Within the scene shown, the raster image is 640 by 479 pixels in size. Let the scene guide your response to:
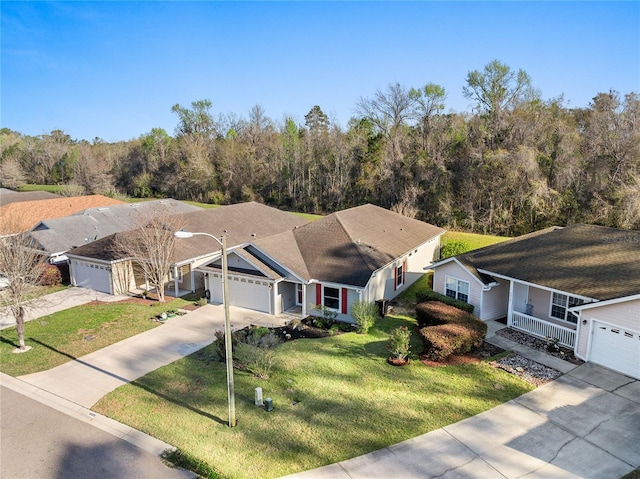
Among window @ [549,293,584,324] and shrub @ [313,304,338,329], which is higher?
window @ [549,293,584,324]

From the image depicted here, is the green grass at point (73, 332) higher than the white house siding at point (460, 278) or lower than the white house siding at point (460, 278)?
lower

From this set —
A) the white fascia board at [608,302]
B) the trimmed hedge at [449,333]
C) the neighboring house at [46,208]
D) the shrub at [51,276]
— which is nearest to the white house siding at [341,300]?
the trimmed hedge at [449,333]

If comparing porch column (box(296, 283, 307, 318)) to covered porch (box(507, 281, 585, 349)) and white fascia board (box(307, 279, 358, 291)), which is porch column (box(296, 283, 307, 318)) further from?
covered porch (box(507, 281, 585, 349))

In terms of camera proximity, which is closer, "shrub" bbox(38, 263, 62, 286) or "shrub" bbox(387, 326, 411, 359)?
"shrub" bbox(387, 326, 411, 359)

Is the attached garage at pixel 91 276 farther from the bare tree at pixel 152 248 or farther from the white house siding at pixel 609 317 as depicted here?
the white house siding at pixel 609 317

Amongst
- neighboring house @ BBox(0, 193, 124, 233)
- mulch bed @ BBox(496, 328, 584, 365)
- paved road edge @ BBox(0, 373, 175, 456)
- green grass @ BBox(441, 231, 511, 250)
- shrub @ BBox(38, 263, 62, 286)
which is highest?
neighboring house @ BBox(0, 193, 124, 233)

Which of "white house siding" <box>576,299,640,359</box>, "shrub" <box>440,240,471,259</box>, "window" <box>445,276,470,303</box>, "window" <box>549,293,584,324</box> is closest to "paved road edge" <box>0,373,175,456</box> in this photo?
"window" <box>445,276,470,303</box>

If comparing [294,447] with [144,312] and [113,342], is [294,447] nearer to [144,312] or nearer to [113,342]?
[113,342]
